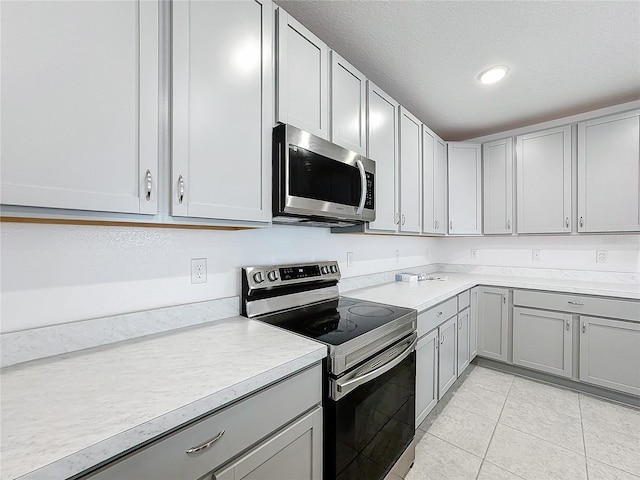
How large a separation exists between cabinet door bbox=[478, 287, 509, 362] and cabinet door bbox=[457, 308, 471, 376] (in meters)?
0.30

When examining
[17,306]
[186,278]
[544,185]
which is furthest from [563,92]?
[17,306]

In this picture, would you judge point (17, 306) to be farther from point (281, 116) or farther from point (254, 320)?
point (281, 116)

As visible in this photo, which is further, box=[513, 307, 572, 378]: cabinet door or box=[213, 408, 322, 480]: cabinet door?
box=[513, 307, 572, 378]: cabinet door

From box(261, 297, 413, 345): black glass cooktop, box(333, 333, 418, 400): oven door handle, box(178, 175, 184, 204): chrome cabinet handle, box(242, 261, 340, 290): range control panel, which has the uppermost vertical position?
box(178, 175, 184, 204): chrome cabinet handle

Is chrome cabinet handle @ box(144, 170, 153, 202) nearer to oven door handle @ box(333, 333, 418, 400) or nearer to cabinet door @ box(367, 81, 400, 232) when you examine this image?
oven door handle @ box(333, 333, 418, 400)

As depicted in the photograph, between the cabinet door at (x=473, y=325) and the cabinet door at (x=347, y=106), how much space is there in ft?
6.28

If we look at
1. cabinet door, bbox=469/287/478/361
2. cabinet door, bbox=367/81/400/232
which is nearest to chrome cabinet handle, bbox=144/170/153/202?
cabinet door, bbox=367/81/400/232

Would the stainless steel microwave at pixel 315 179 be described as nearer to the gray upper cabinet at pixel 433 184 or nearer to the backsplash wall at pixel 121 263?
the backsplash wall at pixel 121 263

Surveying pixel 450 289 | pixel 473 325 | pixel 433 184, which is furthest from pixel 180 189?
pixel 473 325

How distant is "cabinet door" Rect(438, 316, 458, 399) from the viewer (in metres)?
2.13

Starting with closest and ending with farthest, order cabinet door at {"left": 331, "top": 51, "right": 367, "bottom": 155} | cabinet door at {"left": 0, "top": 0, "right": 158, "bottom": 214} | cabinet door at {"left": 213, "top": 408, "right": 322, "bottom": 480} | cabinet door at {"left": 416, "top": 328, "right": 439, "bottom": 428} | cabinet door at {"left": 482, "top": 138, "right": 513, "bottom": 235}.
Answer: cabinet door at {"left": 0, "top": 0, "right": 158, "bottom": 214} → cabinet door at {"left": 213, "top": 408, "right": 322, "bottom": 480} → cabinet door at {"left": 331, "top": 51, "right": 367, "bottom": 155} → cabinet door at {"left": 416, "top": 328, "right": 439, "bottom": 428} → cabinet door at {"left": 482, "top": 138, "right": 513, "bottom": 235}

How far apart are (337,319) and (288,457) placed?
0.65 metres

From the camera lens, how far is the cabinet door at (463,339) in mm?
2504

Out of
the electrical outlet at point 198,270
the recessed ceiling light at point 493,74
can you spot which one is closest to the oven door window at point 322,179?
the electrical outlet at point 198,270
